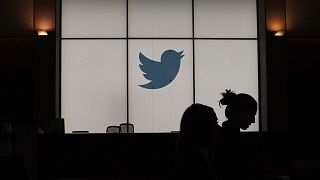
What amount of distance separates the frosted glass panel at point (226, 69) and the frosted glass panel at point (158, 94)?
0.28m

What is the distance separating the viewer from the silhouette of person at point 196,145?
2030mm

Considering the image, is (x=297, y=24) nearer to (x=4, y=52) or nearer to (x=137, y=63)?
(x=137, y=63)

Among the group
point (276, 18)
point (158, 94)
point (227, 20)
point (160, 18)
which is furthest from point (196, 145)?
point (227, 20)

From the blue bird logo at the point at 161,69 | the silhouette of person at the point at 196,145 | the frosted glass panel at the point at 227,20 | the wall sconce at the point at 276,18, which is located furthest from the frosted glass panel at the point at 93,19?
the silhouette of person at the point at 196,145

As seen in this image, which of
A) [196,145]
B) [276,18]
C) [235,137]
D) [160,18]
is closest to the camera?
[196,145]

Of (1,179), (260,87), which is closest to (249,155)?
(1,179)

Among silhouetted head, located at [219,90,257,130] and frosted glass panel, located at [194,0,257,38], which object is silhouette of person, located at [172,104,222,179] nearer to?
silhouetted head, located at [219,90,257,130]

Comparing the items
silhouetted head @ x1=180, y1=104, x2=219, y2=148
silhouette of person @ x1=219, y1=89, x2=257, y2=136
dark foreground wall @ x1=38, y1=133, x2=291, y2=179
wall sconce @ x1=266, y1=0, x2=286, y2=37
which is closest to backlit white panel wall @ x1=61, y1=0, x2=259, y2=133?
wall sconce @ x1=266, y1=0, x2=286, y2=37

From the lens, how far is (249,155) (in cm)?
237

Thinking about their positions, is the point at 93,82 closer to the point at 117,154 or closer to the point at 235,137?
the point at 117,154

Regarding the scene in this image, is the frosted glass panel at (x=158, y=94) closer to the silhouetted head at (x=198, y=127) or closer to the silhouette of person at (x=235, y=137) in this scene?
the silhouette of person at (x=235, y=137)

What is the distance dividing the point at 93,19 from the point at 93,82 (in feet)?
4.44

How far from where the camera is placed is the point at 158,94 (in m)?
10.6

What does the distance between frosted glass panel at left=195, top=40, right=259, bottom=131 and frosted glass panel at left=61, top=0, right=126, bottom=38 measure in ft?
6.15
